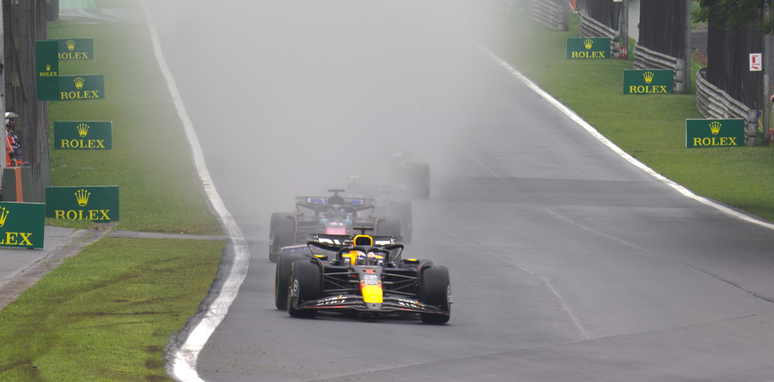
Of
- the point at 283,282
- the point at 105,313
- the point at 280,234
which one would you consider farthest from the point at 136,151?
the point at 105,313

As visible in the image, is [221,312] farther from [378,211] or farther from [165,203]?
[165,203]

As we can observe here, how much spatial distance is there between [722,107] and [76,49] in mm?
30376

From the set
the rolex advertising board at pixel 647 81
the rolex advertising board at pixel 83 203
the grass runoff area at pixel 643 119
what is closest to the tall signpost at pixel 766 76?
the grass runoff area at pixel 643 119

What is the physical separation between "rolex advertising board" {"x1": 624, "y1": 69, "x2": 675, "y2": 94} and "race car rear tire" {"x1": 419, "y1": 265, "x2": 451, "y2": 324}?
34.4 m

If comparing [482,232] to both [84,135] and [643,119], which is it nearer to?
[84,135]

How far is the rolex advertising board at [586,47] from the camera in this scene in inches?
2163

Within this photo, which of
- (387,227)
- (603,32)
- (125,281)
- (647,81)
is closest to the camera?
(125,281)

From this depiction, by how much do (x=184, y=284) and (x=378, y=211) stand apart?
7.49m

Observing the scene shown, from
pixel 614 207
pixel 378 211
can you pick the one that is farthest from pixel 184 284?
pixel 614 207

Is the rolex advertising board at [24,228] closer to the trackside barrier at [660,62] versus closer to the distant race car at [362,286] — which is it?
the distant race car at [362,286]

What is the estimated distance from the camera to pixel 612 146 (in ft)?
126

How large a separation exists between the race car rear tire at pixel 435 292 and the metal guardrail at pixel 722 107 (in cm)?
2681

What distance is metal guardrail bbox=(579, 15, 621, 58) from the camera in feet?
192

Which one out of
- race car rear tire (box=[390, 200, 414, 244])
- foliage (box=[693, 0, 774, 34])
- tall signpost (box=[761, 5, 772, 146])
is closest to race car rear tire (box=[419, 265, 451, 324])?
race car rear tire (box=[390, 200, 414, 244])
